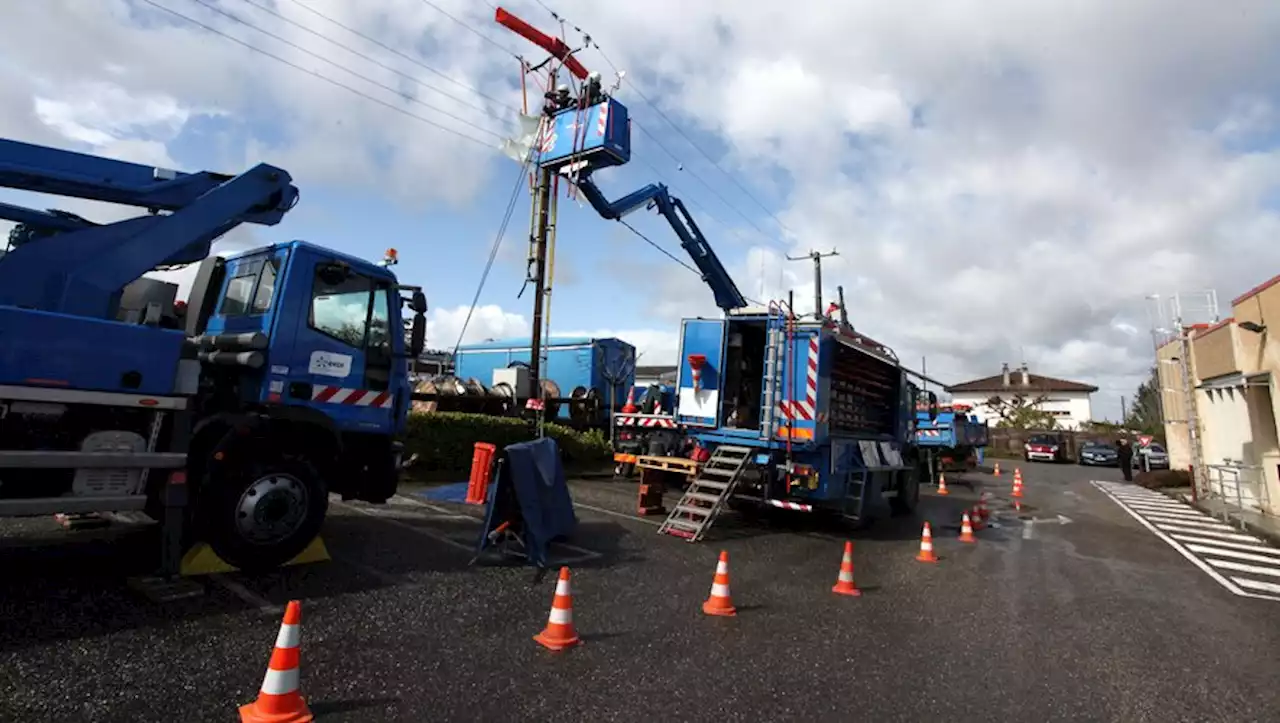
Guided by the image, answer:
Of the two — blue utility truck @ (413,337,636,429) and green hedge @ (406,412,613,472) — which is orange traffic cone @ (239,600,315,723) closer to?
green hedge @ (406,412,613,472)

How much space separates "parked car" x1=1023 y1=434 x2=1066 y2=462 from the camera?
3838 cm

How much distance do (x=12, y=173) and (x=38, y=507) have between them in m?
2.61

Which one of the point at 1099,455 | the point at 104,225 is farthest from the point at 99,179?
Answer: the point at 1099,455

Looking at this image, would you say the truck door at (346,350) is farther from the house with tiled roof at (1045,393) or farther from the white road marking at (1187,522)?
the house with tiled roof at (1045,393)

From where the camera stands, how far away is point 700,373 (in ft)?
35.5

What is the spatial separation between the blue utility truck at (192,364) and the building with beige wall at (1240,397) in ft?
53.5

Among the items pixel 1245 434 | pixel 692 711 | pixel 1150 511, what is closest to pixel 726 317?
pixel 692 711

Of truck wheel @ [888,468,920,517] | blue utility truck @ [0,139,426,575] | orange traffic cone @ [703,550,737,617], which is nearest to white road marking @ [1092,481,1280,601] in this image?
truck wheel @ [888,468,920,517]

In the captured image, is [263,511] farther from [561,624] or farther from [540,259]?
[540,259]

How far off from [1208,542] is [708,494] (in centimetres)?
881

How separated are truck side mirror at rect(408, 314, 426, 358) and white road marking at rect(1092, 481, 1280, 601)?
371 inches

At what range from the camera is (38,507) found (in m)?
4.71

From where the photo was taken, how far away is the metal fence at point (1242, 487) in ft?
46.4

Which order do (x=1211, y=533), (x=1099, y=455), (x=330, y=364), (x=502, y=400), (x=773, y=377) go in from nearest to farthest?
(x=330, y=364) < (x=773, y=377) < (x=1211, y=533) < (x=502, y=400) < (x=1099, y=455)
